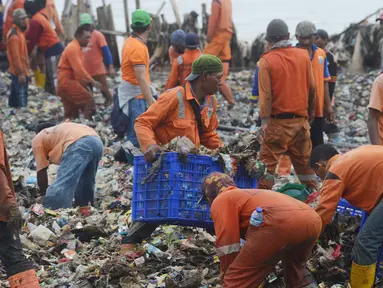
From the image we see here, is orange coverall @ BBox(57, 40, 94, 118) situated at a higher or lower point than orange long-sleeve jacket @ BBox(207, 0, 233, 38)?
lower

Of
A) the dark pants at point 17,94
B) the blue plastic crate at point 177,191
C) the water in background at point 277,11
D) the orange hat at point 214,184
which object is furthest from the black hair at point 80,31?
the water in background at point 277,11

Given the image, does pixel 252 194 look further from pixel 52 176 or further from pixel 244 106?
pixel 244 106

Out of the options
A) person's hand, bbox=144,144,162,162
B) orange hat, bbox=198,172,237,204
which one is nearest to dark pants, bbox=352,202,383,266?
orange hat, bbox=198,172,237,204

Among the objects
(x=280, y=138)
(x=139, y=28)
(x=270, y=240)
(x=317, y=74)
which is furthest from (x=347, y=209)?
(x=139, y=28)

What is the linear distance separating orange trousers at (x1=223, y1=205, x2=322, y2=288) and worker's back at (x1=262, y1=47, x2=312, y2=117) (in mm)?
2758

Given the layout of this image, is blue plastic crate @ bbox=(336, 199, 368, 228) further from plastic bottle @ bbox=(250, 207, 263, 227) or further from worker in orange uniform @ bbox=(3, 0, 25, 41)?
worker in orange uniform @ bbox=(3, 0, 25, 41)

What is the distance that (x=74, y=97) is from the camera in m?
13.0

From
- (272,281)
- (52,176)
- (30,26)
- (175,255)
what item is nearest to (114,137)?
(52,176)

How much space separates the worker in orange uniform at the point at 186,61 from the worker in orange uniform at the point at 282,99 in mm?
3491

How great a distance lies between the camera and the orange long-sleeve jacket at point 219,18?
13.2 meters

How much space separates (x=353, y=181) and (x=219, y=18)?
27.5ft

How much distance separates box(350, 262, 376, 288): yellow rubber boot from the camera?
5.29m

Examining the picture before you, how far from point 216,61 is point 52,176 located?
4.25 meters

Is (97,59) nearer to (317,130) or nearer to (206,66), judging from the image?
(317,130)
